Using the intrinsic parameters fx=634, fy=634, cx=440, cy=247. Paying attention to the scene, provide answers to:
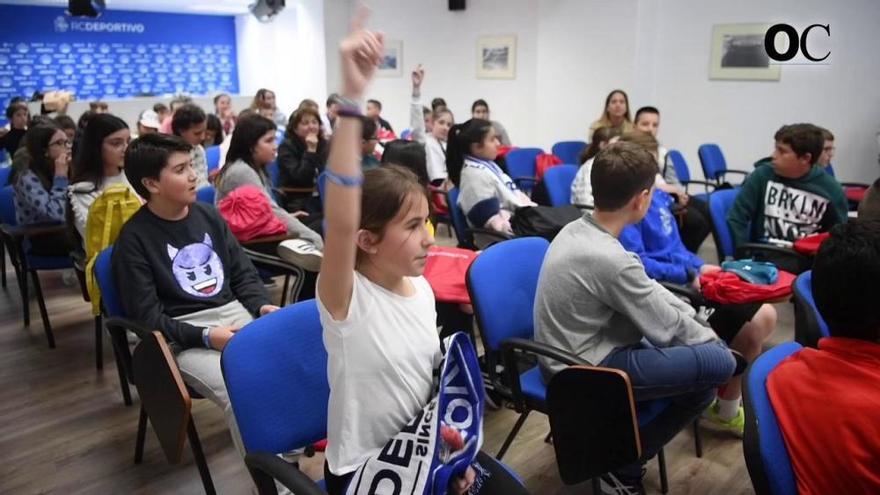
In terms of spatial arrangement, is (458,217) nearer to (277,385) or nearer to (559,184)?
(559,184)

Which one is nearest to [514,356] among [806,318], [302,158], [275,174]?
[806,318]

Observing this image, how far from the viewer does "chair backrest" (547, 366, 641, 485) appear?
173 cm

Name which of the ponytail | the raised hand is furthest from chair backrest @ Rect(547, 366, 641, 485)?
the ponytail

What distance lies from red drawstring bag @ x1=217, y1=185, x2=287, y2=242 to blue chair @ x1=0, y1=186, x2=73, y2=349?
1047 millimetres

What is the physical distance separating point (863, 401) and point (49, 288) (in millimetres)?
5015

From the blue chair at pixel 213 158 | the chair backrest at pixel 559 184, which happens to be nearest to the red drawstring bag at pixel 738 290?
the chair backrest at pixel 559 184

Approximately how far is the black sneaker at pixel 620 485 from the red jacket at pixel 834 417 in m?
0.89

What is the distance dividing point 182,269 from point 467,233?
1.77 m

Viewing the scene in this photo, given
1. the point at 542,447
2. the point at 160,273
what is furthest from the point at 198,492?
the point at 542,447

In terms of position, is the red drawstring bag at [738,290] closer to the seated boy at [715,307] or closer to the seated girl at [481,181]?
the seated boy at [715,307]

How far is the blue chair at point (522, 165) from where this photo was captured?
5.57 m

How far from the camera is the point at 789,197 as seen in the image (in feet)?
10.8

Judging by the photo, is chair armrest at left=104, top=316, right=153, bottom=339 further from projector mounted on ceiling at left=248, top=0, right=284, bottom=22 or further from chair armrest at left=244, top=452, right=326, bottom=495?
projector mounted on ceiling at left=248, top=0, right=284, bottom=22

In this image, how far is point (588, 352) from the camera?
196 centimetres
